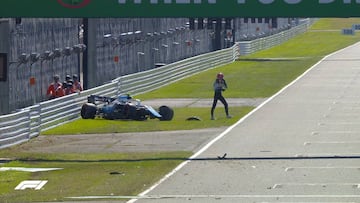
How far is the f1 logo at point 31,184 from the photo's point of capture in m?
21.6

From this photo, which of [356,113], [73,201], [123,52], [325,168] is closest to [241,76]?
[123,52]

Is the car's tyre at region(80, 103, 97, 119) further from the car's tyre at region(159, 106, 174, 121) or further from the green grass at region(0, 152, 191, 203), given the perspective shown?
the green grass at region(0, 152, 191, 203)

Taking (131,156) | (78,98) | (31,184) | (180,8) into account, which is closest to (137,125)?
(78,98)

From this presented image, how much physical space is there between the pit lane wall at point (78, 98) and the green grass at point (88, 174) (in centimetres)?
129

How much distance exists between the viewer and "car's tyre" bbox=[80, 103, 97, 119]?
3644 cm

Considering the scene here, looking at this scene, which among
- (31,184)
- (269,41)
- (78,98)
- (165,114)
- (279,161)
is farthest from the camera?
(269,41)

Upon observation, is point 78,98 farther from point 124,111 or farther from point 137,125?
point 137,125

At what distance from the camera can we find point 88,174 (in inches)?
916

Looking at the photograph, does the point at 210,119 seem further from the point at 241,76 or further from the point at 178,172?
the point at 241,76

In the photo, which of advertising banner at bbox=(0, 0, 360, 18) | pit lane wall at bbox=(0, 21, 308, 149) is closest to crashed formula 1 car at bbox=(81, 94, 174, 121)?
pit lane wall at bbox=(0, 21, 308, 149)

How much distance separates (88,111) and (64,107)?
1292 mm

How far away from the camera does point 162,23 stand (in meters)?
67.0

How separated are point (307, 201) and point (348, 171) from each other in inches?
177

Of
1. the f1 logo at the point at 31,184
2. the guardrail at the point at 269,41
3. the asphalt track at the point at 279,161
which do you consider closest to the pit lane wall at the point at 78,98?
the asphalt track at the point at 279,161
